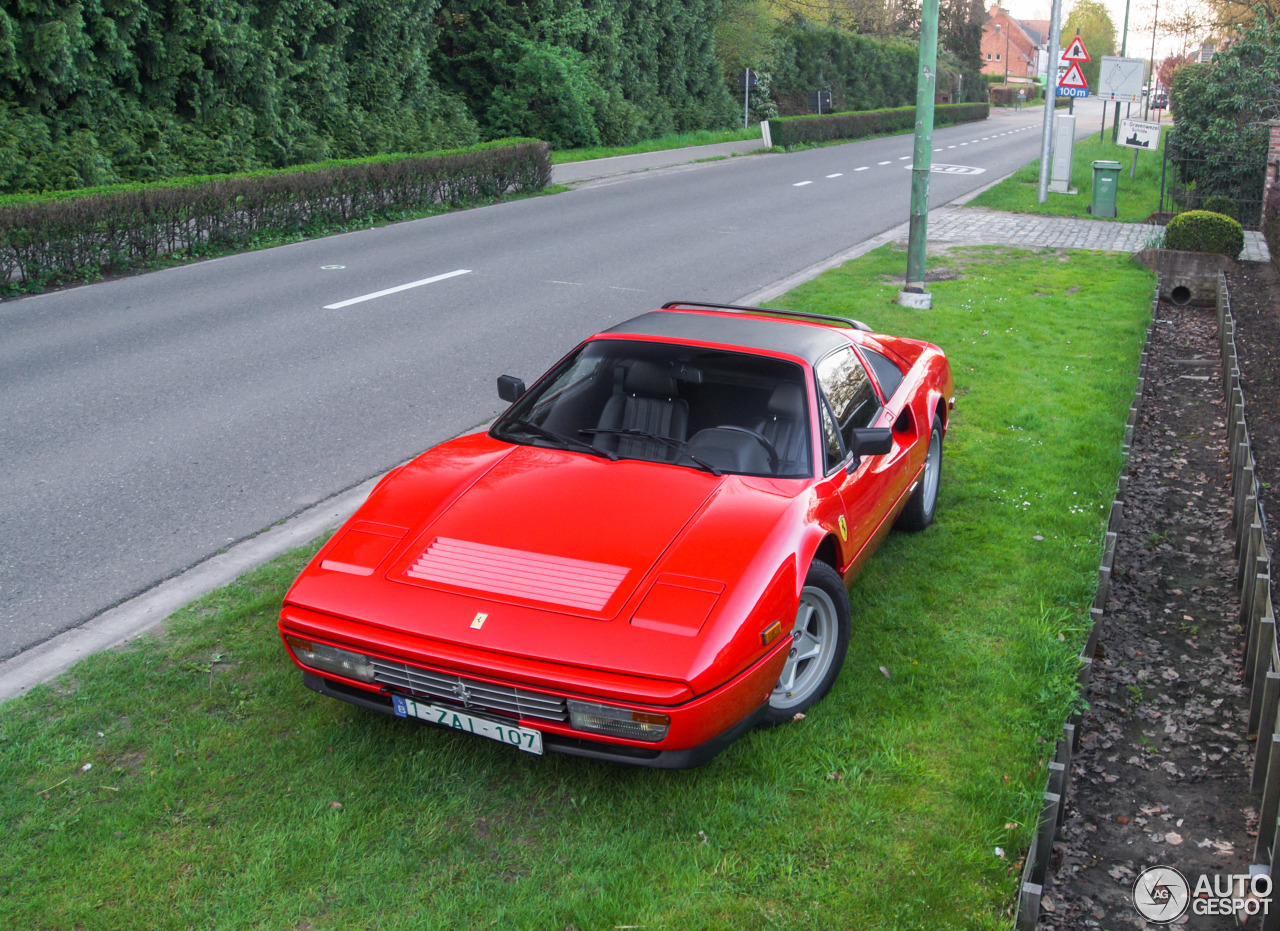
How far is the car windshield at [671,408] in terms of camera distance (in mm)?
4582

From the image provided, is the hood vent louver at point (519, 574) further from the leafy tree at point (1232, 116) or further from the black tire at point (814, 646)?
the leafy tree at point (1232, 116)

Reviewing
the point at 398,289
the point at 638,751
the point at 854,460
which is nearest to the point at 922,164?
the point at 398,289

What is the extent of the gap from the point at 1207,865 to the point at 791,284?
379 inches

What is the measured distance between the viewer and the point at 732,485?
4.32m

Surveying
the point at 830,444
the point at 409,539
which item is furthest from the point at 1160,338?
the point at 409,539

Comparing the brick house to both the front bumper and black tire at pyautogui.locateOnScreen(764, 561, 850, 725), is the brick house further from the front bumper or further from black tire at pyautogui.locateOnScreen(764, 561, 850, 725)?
the front bumper

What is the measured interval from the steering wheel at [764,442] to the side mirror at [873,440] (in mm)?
384

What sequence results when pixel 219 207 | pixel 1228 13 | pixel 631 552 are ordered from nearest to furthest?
pixel 631 552
pixel 219 207
pixel 1228 13

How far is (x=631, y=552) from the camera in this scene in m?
3.88

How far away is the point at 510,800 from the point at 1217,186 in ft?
70.0

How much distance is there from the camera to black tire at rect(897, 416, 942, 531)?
19.5 ft

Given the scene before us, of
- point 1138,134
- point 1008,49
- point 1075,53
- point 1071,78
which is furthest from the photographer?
point 1008,49

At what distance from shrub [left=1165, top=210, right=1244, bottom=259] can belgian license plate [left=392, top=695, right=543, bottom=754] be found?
13.8m

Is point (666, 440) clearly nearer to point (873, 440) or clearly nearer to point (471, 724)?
point (873, 440)
